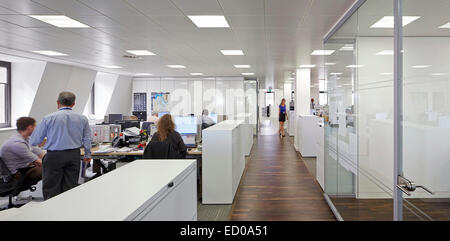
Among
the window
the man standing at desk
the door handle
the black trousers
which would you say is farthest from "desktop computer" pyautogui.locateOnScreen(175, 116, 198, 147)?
the window

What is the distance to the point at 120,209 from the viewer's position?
3.53ft

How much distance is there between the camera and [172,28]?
4410 mm

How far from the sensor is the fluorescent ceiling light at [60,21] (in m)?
3.89

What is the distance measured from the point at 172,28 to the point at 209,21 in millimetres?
693

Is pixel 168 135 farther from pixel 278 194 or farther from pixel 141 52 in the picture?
pixel 141 52

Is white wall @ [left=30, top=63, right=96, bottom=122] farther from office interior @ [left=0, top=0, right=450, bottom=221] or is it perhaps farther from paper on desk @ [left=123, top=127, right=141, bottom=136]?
paper on desk @ [left=123, top=127, right=141, bottom=136]

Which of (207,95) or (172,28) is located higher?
(172,28)

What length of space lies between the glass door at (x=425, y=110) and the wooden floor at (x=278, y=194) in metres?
2.02

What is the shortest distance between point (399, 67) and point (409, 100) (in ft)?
0.88

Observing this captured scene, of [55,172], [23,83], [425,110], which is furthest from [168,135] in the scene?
[23,83]

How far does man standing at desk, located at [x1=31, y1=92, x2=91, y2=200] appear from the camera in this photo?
339cm

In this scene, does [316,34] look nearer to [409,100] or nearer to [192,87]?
[409,100]

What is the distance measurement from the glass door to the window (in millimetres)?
8786
